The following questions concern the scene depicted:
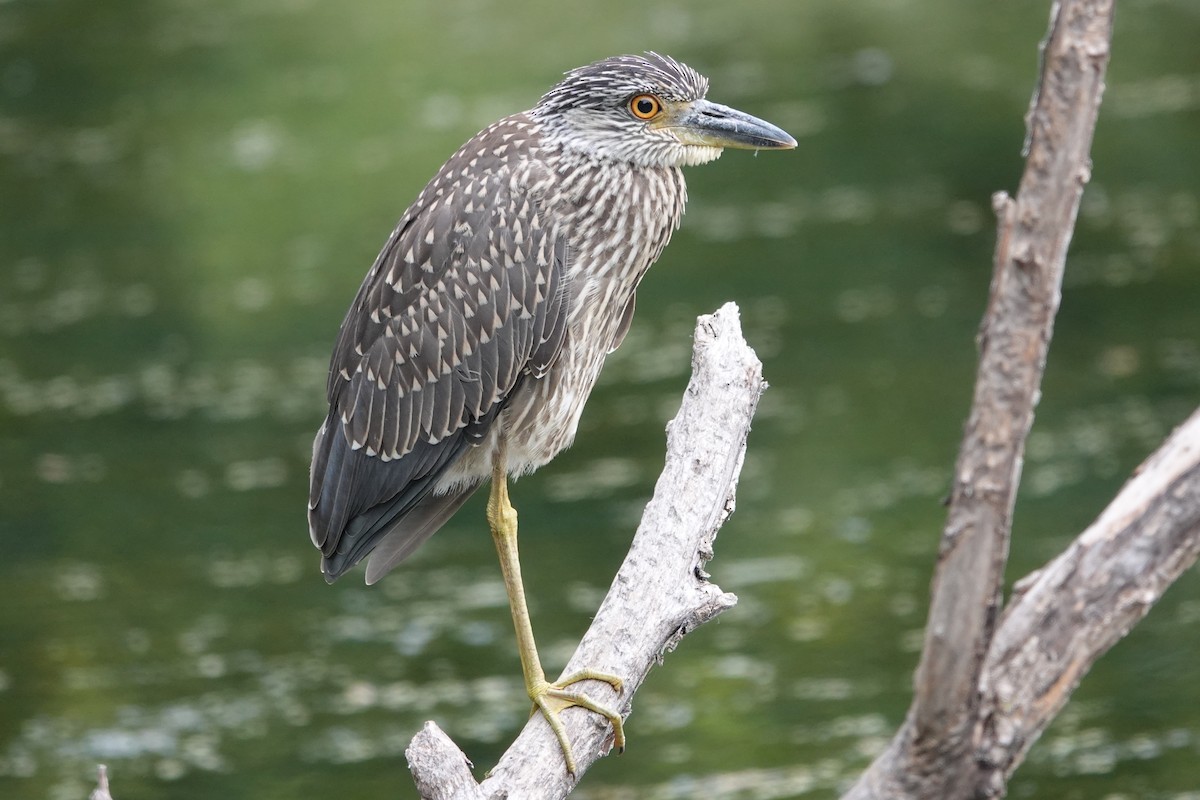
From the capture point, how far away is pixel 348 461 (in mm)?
5496

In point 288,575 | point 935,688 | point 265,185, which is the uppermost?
point 265,185

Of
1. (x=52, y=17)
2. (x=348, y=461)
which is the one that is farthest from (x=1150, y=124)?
(x=52, y=17)

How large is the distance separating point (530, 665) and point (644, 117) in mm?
1620

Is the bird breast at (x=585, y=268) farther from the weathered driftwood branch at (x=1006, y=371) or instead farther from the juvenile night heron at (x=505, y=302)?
the weathered driftwood branch at (x=1006, y=371)

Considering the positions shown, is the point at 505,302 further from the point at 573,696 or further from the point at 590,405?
the point at 590,405

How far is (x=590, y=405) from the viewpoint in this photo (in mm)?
11367

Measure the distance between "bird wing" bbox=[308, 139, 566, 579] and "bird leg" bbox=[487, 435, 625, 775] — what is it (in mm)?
193

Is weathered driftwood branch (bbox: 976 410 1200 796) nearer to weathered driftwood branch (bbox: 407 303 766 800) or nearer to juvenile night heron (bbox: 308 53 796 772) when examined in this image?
weathered driftwood branch (bbox: 407 303 766 800)

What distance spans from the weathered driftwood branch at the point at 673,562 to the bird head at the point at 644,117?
2.52 ft

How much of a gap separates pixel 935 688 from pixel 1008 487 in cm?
60

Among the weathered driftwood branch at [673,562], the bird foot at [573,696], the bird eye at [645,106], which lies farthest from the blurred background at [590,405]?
the bird eye at [645,106]

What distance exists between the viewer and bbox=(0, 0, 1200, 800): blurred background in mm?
8586

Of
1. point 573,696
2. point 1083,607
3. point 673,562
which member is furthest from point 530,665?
point 1083,607

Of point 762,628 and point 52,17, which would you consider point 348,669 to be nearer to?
point 762,628
